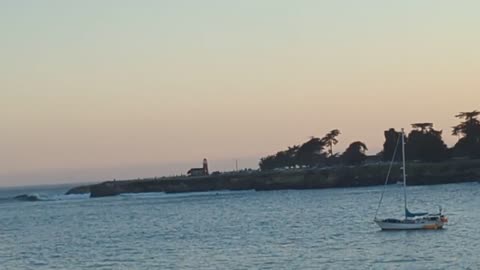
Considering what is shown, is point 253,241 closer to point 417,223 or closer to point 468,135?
point 417,223

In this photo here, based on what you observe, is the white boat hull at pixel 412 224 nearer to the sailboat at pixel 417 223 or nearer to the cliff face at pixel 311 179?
the sailboat at pixel 417 223

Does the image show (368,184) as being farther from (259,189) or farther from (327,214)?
(327,214)

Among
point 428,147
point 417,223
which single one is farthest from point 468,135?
point 417,223

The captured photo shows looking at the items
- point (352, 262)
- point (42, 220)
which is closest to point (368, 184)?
point (42, 220)

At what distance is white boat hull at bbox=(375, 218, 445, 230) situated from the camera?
65.6 meters

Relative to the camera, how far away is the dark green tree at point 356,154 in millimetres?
195875

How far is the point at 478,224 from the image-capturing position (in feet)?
218

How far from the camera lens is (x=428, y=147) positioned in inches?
6693

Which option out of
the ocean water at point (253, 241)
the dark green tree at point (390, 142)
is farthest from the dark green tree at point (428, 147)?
the ocean water at point (253, 241)

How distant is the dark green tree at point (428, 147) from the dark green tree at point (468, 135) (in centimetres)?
577

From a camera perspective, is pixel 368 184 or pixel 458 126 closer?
pixel 368 184

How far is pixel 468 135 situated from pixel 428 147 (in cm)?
1314

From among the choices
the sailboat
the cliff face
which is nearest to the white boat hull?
the sailboat

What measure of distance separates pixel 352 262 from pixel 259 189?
125 m
